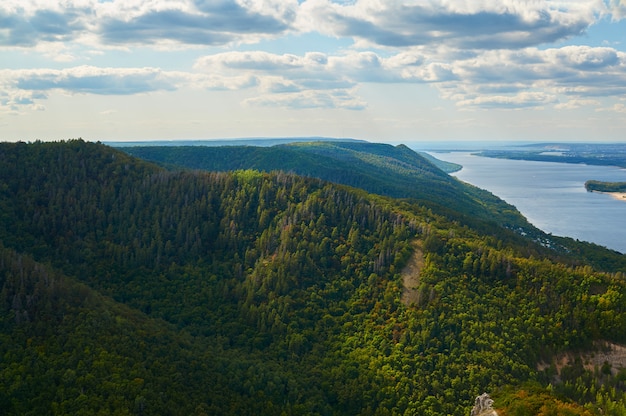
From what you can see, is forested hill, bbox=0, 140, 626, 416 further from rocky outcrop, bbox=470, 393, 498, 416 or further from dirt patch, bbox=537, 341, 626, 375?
rocky outcrop, bbox=470, 393, 498, 416

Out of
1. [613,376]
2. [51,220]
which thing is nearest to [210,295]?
[51,220]

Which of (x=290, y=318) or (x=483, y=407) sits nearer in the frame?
(x=483, y=407)

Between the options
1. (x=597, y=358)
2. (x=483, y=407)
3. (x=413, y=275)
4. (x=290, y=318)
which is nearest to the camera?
(x=483, y=407)

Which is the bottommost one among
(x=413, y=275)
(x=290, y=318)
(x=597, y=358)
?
(x=290, y=318)

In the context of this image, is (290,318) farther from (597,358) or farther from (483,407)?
(597,358)

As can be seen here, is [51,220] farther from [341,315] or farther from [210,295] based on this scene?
[341,315]

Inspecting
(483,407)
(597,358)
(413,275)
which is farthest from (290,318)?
(597,358)

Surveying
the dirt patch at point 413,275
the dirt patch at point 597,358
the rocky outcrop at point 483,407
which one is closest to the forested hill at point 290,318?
the dirt patch at point 413,275

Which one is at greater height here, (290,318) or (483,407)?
(290,318)
